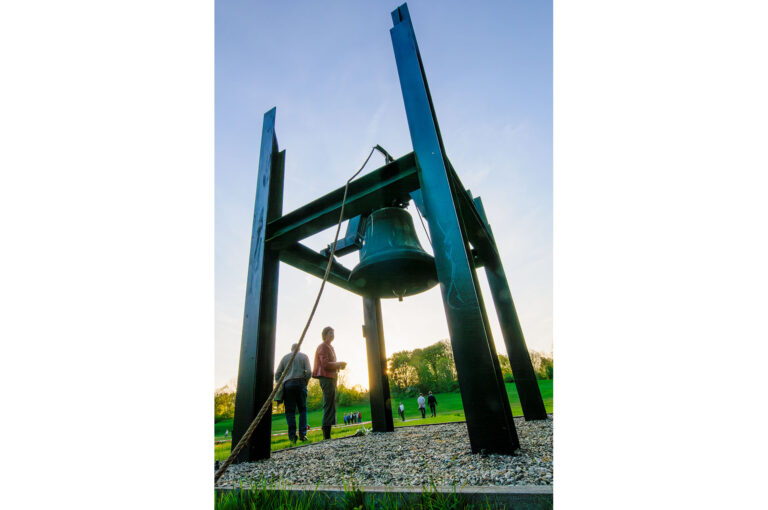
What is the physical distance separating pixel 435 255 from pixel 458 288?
0.27 meters

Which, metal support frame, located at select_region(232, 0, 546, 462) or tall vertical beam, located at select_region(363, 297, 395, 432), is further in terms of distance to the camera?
tall vertical beam, located at select_region(363, 297, 395, 432)

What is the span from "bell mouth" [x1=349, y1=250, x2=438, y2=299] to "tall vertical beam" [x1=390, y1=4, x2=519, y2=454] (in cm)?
71

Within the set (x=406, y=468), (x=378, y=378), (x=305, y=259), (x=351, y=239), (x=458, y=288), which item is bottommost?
(x=406, y=468)

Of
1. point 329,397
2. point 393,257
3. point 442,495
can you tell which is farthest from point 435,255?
point 329,397

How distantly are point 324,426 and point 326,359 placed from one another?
982mm

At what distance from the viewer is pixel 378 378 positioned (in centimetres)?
455

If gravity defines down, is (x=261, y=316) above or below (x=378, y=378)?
above

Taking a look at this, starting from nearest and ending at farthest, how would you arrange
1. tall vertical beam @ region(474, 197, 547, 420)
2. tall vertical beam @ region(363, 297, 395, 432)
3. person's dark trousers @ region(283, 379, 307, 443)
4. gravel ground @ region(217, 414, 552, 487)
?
gravel ground @ region(217, 414, 552, 487)
tall vertical beam @ region(474, 197, 547, 420)
tall vertical beam @ region(363, 297, 395, 432)
person's dark trousers @ region(283, 379, 307, 443)

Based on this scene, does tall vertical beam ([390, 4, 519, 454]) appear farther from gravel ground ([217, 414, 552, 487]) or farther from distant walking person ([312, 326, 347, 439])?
distant walking person ([312, 326, 347, 439])

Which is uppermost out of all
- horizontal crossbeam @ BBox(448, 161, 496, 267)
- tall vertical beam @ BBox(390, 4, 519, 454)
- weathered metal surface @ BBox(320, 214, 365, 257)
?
weathered metal surface @ BBox(320, 214, 365, 257)

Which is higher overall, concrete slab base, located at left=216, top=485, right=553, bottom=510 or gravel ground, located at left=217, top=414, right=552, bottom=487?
concrete slab base, located at left=216, top=485, right=553, bottom=510

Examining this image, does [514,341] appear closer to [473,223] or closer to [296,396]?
[473,223]

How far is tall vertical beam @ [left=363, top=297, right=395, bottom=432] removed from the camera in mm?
4543

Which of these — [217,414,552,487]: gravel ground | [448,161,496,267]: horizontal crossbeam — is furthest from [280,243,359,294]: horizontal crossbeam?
[217,414,552,487]: gravel ground
